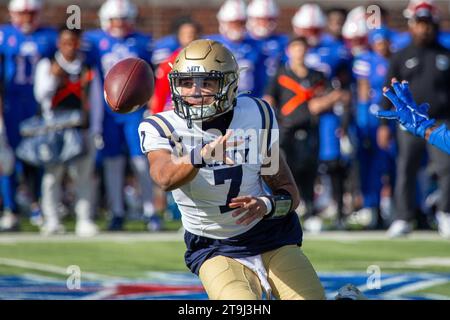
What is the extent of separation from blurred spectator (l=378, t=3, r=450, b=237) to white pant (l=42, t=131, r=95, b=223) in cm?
291

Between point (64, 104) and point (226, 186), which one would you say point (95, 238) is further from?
point (226, 186)

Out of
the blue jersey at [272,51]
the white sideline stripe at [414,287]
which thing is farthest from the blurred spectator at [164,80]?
the white sideline stripe at [414,287]

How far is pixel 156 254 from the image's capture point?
30.4 ft

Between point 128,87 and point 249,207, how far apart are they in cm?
102

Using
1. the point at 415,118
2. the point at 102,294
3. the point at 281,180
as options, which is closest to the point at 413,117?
the point at 415,118

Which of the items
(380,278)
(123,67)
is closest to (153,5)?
(380,278)

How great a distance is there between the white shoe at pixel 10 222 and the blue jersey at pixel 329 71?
3.14 meters

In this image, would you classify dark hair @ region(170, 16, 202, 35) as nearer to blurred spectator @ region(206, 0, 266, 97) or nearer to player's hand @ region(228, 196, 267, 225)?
blurred spectator @ region(206, 0, 266, 97)

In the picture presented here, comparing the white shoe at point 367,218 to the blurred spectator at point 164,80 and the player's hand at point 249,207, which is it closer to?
the blurred spectator at point 164,80

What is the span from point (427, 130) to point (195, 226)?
3.87ft

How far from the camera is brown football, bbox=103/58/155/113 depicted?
5.45m

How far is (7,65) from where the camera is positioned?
1136 centimetres

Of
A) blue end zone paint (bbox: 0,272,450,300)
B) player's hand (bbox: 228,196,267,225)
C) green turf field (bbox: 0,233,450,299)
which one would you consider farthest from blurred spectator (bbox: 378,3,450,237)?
player's hand (bbox: 228,196,267,225)
